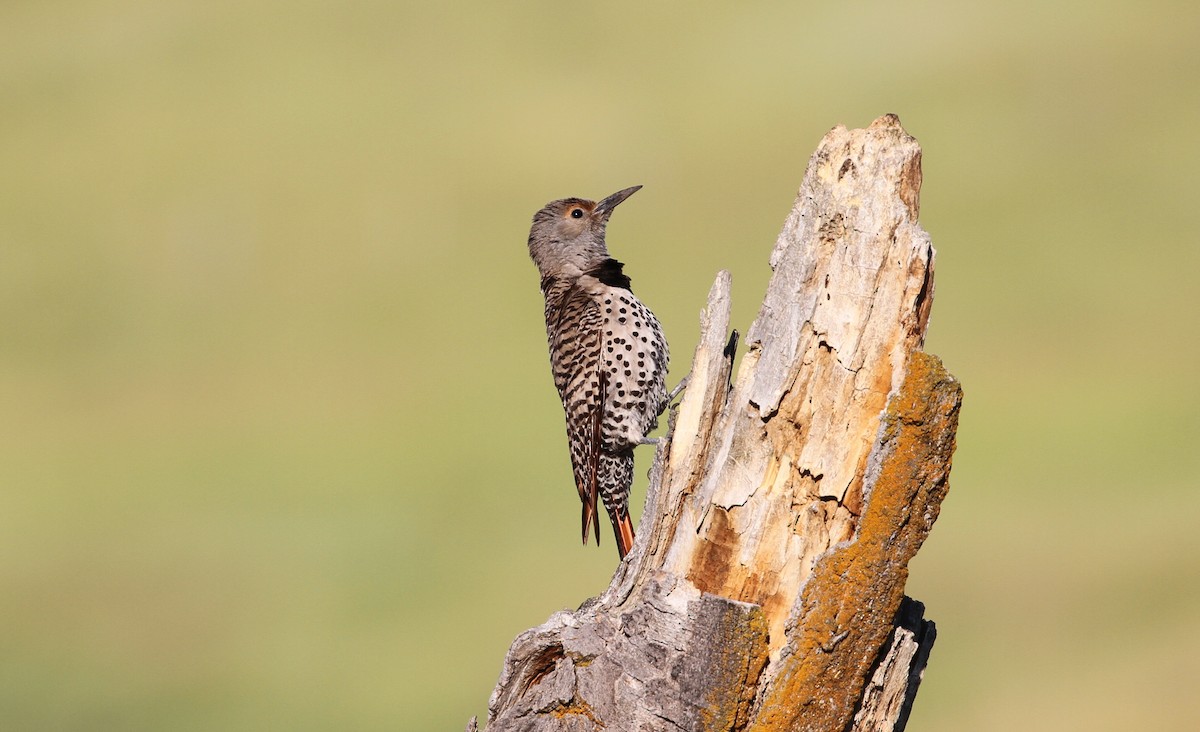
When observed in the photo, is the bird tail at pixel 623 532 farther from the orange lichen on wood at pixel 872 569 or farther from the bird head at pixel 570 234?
the orange lichen on wood at pixel 872 569

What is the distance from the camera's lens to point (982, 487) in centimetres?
1886

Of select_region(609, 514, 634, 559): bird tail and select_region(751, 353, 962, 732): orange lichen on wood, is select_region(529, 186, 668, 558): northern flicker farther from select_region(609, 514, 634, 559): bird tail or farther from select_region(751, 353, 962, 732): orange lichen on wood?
select_region(751, 353, 962, 732): orange lichen on wood

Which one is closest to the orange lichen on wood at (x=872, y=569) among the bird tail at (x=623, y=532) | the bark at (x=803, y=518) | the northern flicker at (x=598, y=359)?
the bark at (x=803, y=518)

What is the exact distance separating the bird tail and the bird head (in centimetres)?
140

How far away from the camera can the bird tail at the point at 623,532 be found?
735 cm

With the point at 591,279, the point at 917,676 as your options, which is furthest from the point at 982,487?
the point at 917,676

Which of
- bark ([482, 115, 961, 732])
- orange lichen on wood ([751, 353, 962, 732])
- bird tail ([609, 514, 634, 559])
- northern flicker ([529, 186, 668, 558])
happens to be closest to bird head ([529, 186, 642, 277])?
northern flicker ([529, 186, 668, 558])

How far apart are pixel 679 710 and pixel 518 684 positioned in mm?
641

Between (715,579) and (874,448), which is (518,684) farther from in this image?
(874,448)

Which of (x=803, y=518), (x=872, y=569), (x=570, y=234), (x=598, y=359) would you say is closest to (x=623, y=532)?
(x=598, y=359)

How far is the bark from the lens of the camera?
4391 mm

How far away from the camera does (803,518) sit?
457cm

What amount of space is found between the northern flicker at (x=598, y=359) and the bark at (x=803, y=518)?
2645 mm

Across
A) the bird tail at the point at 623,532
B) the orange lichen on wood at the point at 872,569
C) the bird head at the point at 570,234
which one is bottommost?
the orange lichen on wood at the point at 872,569
